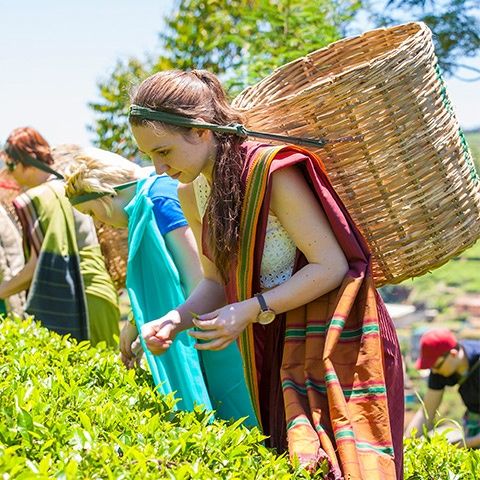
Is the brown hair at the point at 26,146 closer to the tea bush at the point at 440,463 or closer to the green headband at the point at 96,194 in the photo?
the green headband at the point at 96,194

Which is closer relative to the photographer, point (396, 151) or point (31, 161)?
point (396, 151)

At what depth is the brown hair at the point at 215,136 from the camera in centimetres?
279

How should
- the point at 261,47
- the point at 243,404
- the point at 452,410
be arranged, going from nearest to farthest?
1. the point at 243,404
2. the point at 261,47
3. the point at 452,410

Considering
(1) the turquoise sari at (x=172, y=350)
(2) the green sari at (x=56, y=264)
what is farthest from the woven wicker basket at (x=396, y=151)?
(2) the green sari at (x=56, y=264)

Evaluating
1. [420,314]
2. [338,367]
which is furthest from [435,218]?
[420,314]

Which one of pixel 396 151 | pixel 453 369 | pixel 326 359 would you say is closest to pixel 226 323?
pixel 326 359

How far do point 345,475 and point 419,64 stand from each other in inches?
50.4

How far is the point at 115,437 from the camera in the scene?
236 centimetres

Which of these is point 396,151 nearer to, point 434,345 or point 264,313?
point 264,313

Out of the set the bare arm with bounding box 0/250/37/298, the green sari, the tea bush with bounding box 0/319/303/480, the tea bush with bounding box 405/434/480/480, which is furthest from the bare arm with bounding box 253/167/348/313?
the bare arm with bounding box 0/250/37/298

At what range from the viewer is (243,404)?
3.93 m

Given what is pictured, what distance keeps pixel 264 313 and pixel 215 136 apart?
529 millimetres

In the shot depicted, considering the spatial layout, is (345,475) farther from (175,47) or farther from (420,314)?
(420,314)

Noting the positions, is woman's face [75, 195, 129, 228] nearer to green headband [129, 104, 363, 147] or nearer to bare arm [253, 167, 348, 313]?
green headband [129, 104, 363, 147]
